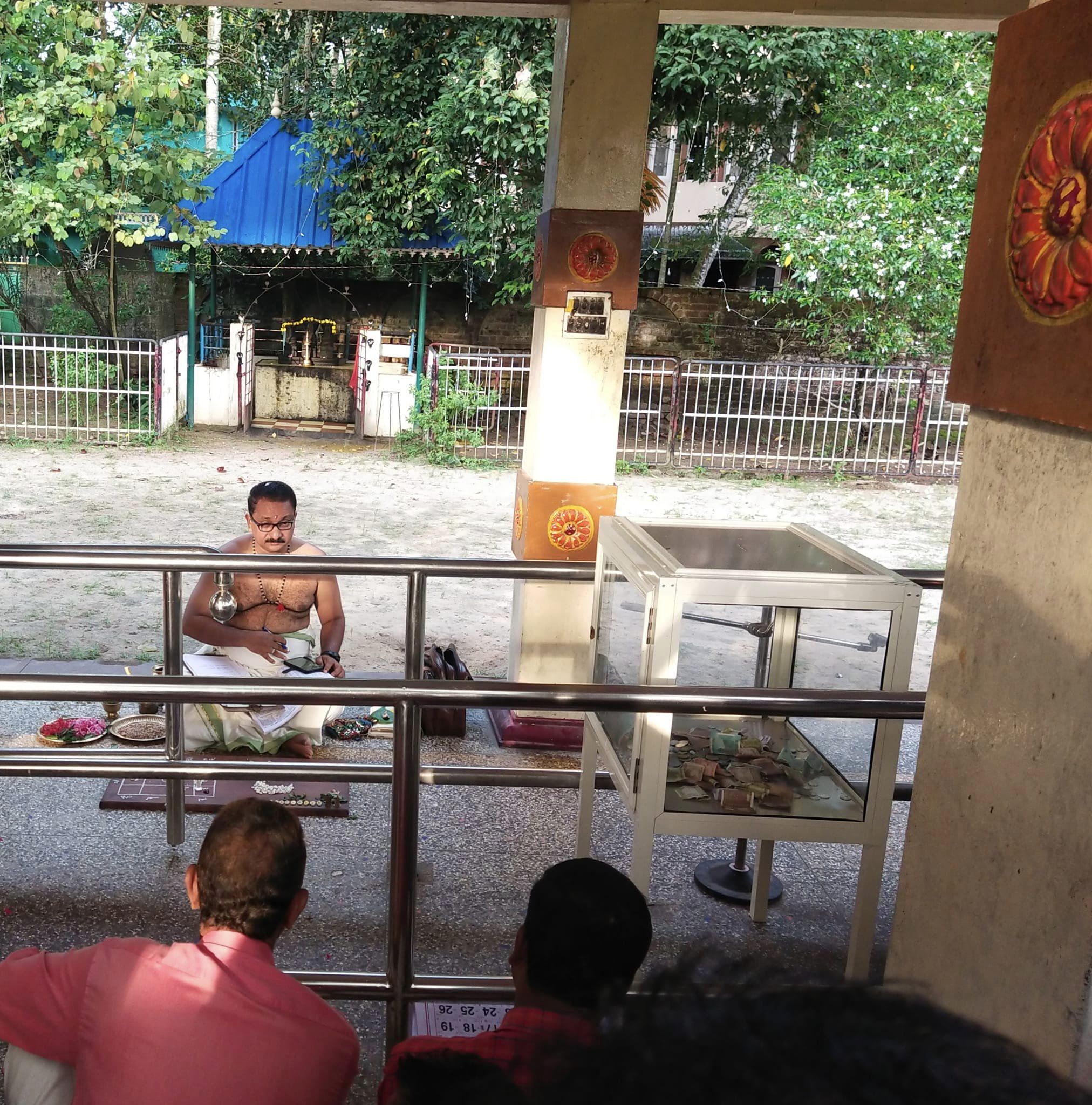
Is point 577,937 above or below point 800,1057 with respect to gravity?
below

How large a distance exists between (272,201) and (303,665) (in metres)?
10.6

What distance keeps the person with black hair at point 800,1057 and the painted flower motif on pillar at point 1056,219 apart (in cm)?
116

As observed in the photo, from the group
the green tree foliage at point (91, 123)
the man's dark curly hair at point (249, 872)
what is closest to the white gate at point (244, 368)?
the green tree foliage at point (91, 123)

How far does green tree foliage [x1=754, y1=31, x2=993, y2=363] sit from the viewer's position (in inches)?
476

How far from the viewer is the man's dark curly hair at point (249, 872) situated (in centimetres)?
170

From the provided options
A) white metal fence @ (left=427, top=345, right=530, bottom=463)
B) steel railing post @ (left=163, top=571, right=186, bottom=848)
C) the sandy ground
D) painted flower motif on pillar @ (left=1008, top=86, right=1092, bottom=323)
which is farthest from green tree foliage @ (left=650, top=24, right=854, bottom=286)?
painted flower motif on pillar @ (left=1008, top=86, right=1092, bottom=323)

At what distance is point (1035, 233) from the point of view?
155 centimetres

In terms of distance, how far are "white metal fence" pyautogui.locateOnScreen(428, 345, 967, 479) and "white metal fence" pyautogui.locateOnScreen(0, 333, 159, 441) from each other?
3.25 metres

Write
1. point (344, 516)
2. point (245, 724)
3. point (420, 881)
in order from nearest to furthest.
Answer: point (420, 881)
point (245, 724)
point (344, 516)

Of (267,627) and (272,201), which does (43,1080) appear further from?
(272,201)

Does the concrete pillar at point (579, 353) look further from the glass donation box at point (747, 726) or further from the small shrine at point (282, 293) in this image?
the small shrine at point (282, 293)

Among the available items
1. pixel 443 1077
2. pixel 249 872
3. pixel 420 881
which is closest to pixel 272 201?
pixel 420 881

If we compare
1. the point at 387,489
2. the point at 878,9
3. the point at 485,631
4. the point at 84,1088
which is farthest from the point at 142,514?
the point at 84,1088

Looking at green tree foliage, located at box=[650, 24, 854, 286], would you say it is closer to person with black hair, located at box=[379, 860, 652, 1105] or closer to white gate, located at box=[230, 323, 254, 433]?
white gate, located at box=[230, 323, 254, 433]
